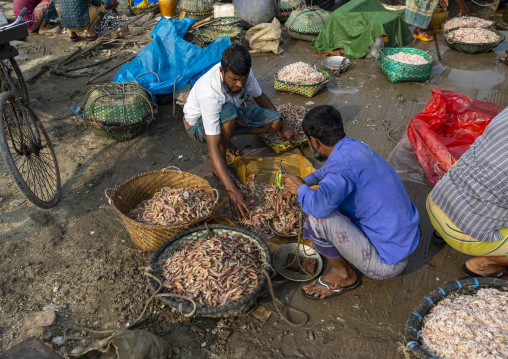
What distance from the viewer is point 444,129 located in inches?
175

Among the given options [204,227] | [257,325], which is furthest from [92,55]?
[257,325]

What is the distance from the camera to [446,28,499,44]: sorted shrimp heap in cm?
718

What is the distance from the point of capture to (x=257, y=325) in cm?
283

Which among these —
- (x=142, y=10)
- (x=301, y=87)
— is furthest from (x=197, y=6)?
(x=301, y=87)

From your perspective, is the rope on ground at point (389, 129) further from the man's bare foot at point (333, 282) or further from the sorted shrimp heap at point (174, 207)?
the sorted shrimp heap at point (174, 207)

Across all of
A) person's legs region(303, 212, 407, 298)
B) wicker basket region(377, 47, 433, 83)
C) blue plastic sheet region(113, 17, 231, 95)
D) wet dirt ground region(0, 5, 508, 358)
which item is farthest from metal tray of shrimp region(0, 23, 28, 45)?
wicker basket region(377, 47, 433, 83)

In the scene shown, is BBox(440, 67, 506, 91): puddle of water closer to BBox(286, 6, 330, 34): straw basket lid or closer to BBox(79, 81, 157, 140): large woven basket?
BBox(286, 6, 330, 34): straw basket lid

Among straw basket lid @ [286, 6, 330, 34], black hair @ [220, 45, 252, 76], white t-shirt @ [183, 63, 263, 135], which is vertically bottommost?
straw basket lid @ [286, 6, 330, 34]

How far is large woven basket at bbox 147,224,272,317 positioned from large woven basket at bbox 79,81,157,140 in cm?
237

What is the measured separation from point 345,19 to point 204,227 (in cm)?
591

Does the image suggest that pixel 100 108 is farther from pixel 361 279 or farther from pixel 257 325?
pixel 361 279

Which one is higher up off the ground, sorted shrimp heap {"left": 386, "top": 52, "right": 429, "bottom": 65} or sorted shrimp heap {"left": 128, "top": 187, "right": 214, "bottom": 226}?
sorted shrimp heap {"left": 128, "top": 187, "right": 214, "bottom": 226}

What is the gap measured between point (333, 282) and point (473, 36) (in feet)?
22.1

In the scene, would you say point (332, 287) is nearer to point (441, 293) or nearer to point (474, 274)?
point (441, 293)
